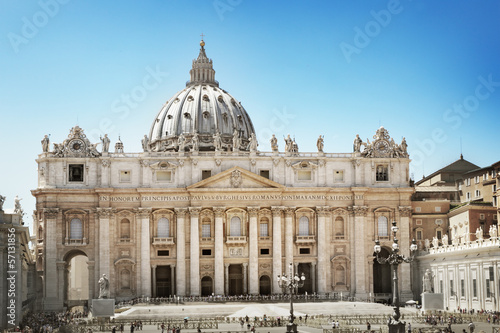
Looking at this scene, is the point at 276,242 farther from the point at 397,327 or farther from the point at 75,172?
the point at 397,327

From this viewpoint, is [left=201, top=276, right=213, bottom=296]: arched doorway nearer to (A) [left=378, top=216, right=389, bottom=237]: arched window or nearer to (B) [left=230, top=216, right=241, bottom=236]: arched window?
(B) [left=230, top=216, right=241, bottom=236]: arched window

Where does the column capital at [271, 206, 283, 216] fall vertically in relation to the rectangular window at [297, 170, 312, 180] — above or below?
below

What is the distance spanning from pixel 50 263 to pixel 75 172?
10.7 meters

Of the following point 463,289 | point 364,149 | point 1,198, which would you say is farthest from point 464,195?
point 1,198

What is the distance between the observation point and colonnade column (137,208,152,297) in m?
89.2

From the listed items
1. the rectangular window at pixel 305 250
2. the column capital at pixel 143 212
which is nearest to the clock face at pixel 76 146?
the column capital at pixel 143 212

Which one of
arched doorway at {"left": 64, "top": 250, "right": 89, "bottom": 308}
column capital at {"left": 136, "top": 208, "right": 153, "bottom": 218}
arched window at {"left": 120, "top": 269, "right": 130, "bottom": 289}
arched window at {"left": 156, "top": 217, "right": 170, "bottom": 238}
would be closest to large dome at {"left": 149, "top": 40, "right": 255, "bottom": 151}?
arched doorway at {"left": 64, "top": 250, "right": 89, "bottom": 308}

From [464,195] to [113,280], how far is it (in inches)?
1737

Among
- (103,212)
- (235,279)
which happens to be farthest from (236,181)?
(103,212)

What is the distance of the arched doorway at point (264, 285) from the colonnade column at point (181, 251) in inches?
357

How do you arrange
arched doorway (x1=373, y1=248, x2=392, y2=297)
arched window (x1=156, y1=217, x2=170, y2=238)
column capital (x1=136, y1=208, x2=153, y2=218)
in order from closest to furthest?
column capital (x1=136, y1=208, x2=153, y2=218) → arched window (x1=156, y1=217, x2=170, y2=238) → arched doorway (x1=373, y1=248, x2=392, y2=297)

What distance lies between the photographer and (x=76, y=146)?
9119 centimetres

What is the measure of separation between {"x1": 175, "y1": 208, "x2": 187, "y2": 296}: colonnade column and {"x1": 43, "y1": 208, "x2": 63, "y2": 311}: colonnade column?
1323cm

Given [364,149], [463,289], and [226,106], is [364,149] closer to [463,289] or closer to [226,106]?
[463,289]
